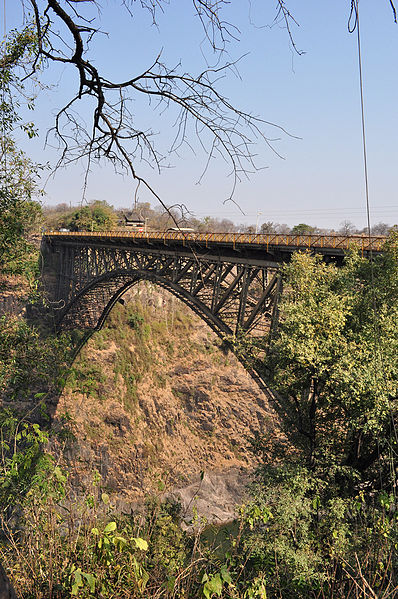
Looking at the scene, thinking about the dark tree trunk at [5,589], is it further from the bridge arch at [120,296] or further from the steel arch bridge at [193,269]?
the bridge arch at [120,296]

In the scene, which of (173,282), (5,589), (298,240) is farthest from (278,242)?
(5,589)

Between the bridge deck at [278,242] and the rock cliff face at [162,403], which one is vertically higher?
the bridge deck at [278,242]

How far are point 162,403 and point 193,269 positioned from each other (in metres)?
21.9

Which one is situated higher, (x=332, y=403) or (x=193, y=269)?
(x=193, y=269)

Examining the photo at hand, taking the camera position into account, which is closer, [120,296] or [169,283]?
[169,283]

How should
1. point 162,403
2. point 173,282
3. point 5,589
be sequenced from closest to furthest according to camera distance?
point 5,589 < point 173,282 < point 162,403

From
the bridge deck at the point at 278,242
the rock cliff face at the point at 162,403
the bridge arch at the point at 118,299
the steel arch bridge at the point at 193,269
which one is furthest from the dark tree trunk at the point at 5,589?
the rock cliff face at the point at 162,403

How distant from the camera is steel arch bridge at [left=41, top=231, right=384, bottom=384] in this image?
13781 mm

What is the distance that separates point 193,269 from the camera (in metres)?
20.3

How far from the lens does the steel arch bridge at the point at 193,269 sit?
13.8 meters

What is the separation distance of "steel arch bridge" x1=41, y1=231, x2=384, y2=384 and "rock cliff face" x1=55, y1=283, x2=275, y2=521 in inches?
174

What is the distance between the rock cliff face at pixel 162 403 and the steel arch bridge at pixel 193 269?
14.5 feet

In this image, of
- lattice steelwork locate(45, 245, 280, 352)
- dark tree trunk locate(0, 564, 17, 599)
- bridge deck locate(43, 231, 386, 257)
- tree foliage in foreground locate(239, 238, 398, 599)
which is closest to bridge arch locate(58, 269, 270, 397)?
lattice steelwork locate(45, 245, 280, 352)

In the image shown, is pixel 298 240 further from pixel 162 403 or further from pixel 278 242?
pixel 162 403
